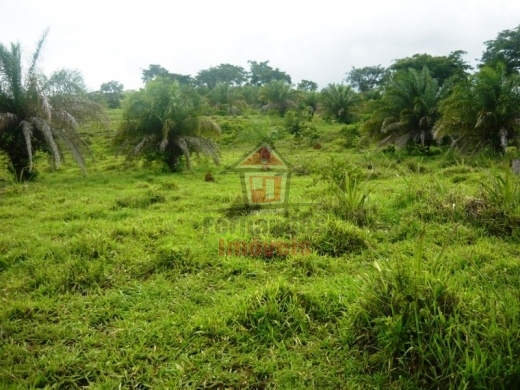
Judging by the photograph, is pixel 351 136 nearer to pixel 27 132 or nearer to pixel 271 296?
pixel 27 132

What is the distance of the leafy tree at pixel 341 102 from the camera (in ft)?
71.1

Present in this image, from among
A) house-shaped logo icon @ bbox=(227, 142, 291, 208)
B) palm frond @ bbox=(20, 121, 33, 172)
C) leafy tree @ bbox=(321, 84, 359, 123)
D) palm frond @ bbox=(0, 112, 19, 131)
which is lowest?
house-shaped logo icon @ bbox=(227, 142, 291, 208)

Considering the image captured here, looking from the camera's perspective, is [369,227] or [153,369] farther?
[369,227]

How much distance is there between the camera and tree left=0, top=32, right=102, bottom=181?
31.1ft

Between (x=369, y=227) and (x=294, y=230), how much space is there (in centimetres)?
99

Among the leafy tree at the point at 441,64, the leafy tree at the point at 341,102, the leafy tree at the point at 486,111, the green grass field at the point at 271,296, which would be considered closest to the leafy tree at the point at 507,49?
the leafy tree at the point at 441,64

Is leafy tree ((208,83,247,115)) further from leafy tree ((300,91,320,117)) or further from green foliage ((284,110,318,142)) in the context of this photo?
green foliage ((284,110,318,142))

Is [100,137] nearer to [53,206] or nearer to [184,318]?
[53,206]

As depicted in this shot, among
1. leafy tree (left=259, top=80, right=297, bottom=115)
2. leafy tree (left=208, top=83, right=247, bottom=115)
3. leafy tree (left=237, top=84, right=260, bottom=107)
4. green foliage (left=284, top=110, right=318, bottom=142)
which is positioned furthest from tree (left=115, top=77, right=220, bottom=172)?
leafy tree (left=237, top=84, right=260, bottom=107)

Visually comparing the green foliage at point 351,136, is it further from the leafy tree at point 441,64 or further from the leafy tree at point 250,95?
the leafy tree at point 250,95

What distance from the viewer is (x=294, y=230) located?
4754 mm

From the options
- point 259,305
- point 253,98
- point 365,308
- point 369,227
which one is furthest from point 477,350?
point 253,98

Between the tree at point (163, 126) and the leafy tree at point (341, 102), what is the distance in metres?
12.3

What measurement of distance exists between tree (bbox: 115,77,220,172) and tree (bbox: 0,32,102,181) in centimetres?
155
